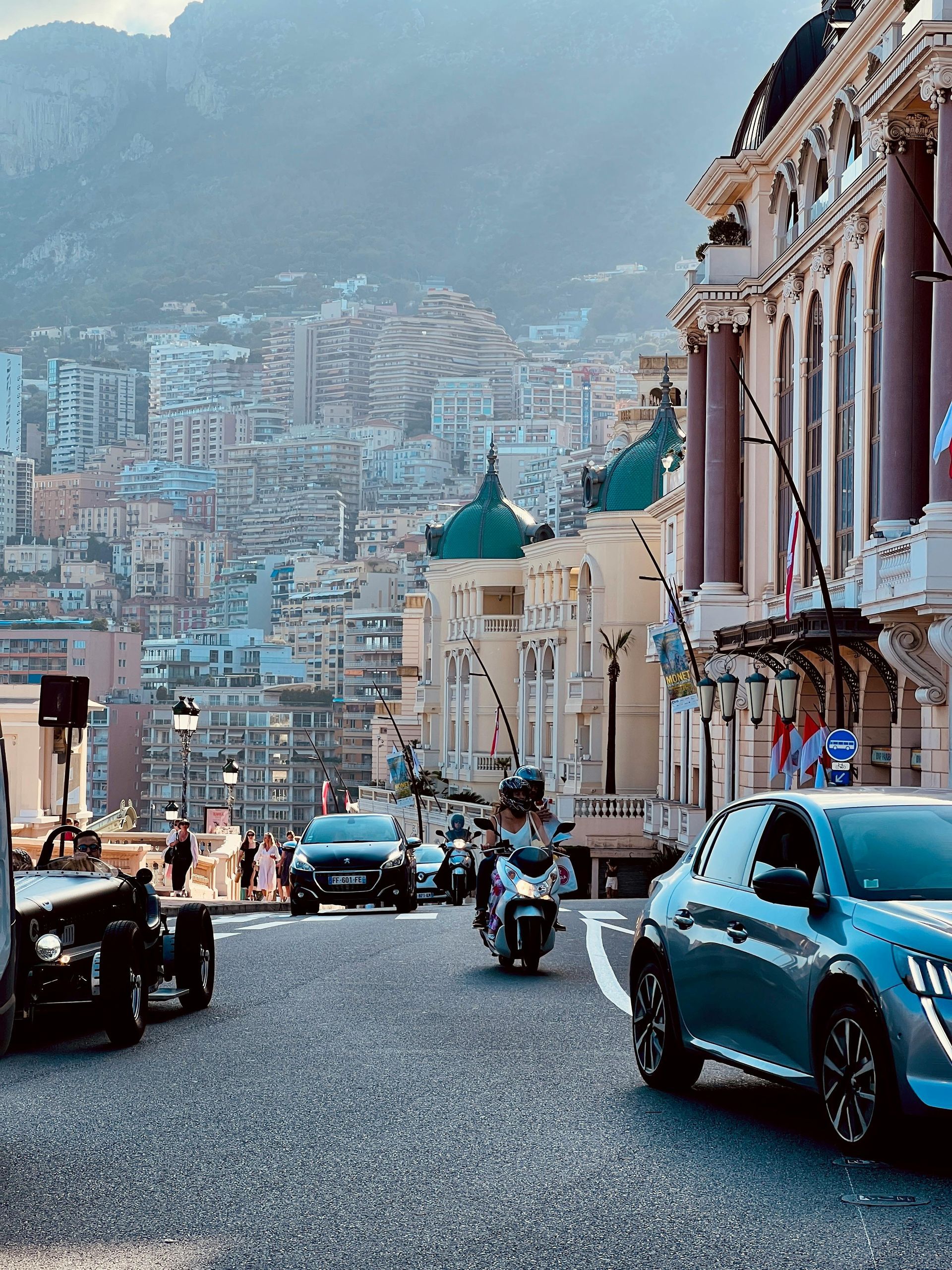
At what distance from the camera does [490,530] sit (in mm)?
91375

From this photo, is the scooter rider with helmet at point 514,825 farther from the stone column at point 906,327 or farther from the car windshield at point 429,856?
the car windshield at point 429,856

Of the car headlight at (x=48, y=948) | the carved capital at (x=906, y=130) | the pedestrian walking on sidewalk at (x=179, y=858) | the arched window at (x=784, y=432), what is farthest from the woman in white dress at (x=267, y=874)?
the car headlight at (x=48, y=948)

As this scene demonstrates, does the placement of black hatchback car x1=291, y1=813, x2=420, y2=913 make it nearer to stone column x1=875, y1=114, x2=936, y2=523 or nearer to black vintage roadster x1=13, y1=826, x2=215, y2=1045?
stone column x1=875, y1=114, x2=936, y2=523

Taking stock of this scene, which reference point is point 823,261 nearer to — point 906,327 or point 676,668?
point 906,327

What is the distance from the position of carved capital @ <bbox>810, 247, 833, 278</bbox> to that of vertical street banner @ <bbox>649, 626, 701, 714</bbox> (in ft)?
27.2

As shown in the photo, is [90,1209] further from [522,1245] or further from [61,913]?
[61,913]

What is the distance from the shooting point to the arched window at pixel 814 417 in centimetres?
3681

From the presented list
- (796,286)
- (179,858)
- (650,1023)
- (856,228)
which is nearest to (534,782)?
(650,1023)

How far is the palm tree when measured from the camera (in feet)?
219

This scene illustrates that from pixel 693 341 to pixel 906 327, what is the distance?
1602 centimetres

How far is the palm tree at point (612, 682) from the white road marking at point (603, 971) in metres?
44.7

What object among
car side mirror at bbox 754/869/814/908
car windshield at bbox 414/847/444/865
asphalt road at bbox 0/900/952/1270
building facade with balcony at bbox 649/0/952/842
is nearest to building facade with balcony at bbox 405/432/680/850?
building facade with balcony at bbox 649/0/952/842

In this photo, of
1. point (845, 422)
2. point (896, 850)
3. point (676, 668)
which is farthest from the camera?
point (676, 668)

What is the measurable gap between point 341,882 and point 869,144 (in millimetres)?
16304
